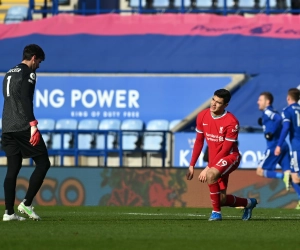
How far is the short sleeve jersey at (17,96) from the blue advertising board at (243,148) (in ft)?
31.4

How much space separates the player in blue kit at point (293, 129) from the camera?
50.4 ft

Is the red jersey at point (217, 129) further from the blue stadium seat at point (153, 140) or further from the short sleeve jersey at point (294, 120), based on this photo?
the blue stadium seat at point (153, 140)

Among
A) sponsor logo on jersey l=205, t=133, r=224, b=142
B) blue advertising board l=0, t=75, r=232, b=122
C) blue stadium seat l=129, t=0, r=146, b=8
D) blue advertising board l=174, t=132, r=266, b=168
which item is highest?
blue stadium seat l=129, t=0, r=146, b=8

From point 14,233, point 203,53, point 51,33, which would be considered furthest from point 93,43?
point 14,233

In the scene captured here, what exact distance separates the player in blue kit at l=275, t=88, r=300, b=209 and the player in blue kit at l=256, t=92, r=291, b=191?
26 cm

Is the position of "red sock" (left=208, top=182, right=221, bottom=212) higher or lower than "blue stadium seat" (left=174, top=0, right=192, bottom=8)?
lower

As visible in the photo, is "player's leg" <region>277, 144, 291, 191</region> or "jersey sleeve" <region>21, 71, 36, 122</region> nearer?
"jersey sleeve" <region>21, 71, 36, 122</region>

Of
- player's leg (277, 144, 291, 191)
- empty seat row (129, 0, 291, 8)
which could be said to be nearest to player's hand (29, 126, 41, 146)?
player's leg (277, 144, 291, 191)

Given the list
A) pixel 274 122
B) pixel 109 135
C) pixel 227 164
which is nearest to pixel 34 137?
pixel 227 164

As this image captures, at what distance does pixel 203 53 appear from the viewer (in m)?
22.1

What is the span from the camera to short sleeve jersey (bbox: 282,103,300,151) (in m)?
15.4

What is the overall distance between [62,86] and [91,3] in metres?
4.57

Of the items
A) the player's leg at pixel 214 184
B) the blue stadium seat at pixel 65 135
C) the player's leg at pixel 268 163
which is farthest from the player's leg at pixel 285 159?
the blue stadium seat at pixel 65 135

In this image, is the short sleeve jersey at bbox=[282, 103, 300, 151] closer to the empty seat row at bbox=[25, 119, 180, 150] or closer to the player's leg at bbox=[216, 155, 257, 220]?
the player's leg at bbox=[216, 155, 257, 220]
